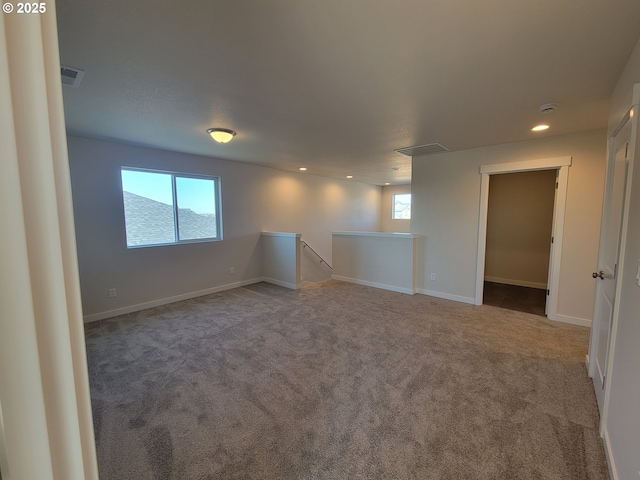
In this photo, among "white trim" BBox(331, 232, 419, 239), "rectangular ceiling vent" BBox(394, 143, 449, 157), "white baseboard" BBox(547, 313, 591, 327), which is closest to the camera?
"white baseboard" BBox(547, 313, 591, 327)

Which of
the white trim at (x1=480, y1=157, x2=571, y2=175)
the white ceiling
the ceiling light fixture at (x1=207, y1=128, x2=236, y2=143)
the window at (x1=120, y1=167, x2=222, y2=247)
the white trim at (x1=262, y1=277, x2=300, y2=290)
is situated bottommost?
the white trim at (x1=262, y1=277, x2=300, y2=290)

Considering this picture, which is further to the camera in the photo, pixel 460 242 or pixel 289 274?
pixel 289 274

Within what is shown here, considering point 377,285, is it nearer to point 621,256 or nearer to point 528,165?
point 528,165

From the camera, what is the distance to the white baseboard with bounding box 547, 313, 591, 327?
3.46 meters

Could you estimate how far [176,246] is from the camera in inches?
176

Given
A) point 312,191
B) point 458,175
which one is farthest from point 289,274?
point 458,175

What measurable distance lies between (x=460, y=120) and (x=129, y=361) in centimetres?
402

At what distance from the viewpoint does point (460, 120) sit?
2930 millimetres

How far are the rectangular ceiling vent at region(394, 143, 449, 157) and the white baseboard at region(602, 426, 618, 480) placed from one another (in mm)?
3278

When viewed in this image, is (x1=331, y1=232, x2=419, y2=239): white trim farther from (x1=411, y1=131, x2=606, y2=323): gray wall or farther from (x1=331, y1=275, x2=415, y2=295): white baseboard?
(x1=331, y1=275, x2=415, y2=295): white baseboard

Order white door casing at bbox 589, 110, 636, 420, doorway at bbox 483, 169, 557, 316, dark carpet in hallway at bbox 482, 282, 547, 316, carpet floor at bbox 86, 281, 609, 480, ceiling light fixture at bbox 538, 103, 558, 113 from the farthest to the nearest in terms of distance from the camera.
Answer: doorway at bbox 483, 169, 557, 316, dark carpet in hallway at bbox 482, 282, 547, 316, ceiling light fixture at bbox 538, 103, 558, 113, white door casing at bbox 589, 110, 636, 420, carpet floor at bbox 86, 281, 609, 480

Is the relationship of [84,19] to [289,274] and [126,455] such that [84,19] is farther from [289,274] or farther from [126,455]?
[289,274]

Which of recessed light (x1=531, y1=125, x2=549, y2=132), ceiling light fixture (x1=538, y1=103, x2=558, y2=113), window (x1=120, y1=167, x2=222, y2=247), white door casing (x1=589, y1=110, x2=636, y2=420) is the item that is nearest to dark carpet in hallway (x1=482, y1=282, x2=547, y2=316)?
white door casing (x1=589, y1=110, x2=636, y2=420)

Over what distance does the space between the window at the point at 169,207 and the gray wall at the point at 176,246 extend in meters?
0.13
